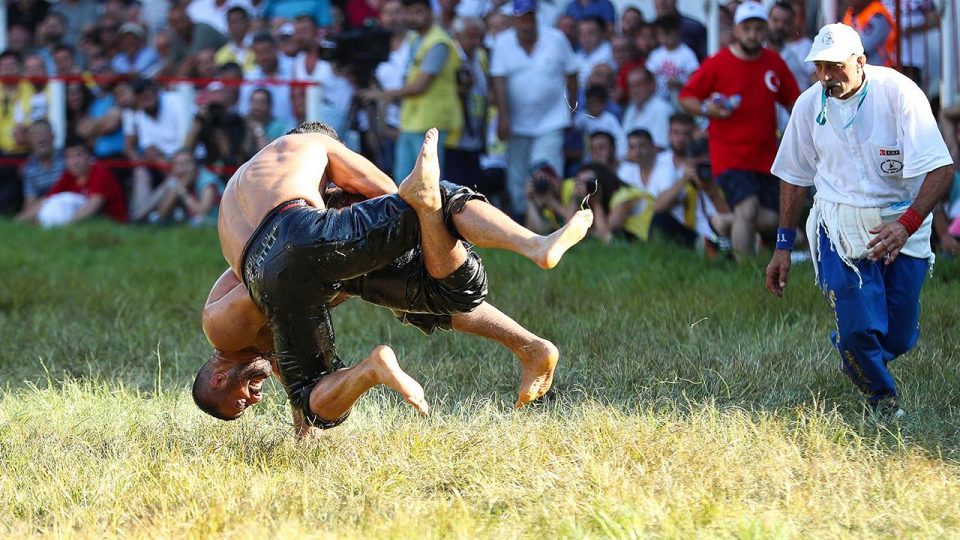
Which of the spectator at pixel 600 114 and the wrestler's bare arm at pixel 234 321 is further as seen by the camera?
the spectator at pixel 600 114

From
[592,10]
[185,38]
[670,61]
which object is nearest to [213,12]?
[185,38]

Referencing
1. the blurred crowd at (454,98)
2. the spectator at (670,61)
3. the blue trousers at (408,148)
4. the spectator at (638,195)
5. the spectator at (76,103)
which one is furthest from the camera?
the spectator at (76,103)

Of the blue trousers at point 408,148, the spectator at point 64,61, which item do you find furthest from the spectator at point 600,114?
the spectator at point 64,61

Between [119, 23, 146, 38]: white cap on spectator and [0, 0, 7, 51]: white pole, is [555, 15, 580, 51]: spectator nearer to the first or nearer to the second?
[119, 23, 146, 38]: white cap on spectator

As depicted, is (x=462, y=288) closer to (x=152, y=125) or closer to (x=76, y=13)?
(x=152, y=125)

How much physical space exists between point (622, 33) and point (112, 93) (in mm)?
5140

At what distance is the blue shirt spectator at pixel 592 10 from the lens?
1225cm

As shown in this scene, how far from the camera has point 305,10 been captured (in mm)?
13891

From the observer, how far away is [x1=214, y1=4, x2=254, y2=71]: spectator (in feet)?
45.7

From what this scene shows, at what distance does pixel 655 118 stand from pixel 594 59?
40.6 inches

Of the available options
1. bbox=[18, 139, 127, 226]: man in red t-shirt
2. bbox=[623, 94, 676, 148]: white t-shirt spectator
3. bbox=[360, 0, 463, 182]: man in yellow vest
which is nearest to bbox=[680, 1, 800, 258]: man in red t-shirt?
bbox=[623, 94, 676, 148]: white t-shirt spectator

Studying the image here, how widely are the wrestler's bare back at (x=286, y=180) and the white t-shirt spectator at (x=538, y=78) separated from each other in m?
5.54

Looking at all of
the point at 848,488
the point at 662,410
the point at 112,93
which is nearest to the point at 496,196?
the point at 112,93

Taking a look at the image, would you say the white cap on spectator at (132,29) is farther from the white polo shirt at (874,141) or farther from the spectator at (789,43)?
the white polo shirt at (874,141)
